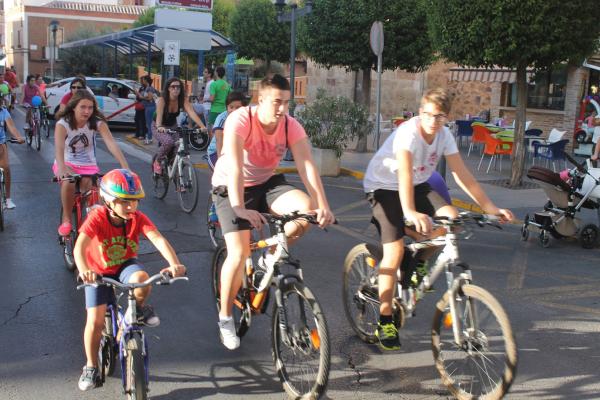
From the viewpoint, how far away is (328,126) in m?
14.0

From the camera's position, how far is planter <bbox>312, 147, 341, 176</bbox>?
14.0 metres

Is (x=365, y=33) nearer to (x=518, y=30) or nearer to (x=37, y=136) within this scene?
(x=518, y=30)

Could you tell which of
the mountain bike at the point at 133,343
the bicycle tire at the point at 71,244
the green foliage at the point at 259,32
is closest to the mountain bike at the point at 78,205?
the bicycle tire at the point at 71,244

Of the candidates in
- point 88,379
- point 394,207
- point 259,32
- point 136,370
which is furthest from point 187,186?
point 259,32

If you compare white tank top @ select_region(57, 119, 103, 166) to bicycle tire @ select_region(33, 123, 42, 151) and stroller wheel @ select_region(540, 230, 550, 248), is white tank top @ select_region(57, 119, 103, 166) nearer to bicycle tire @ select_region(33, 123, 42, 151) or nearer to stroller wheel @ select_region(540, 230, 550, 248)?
stroller wheel @ select_region(540, 230, 550, 248)

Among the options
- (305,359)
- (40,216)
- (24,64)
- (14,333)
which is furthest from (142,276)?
(24,64)

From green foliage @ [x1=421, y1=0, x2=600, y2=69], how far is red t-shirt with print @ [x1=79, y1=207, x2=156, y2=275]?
29.2 feet

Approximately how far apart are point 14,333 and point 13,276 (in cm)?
158

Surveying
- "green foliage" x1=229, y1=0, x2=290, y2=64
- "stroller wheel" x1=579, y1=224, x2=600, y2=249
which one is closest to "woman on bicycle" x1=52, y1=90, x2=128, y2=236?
"stroller wheel" x1=579, y1=224, x2=600, y2=249

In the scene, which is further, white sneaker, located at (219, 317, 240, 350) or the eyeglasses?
white sneaker, located at (219, 317, 240, 350)

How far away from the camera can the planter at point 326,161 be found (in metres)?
14.0

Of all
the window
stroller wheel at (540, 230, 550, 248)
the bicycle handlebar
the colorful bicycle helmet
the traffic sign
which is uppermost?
the traffic sign

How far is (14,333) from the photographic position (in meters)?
5.23

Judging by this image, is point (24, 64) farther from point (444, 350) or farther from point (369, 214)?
point (444, 350)
